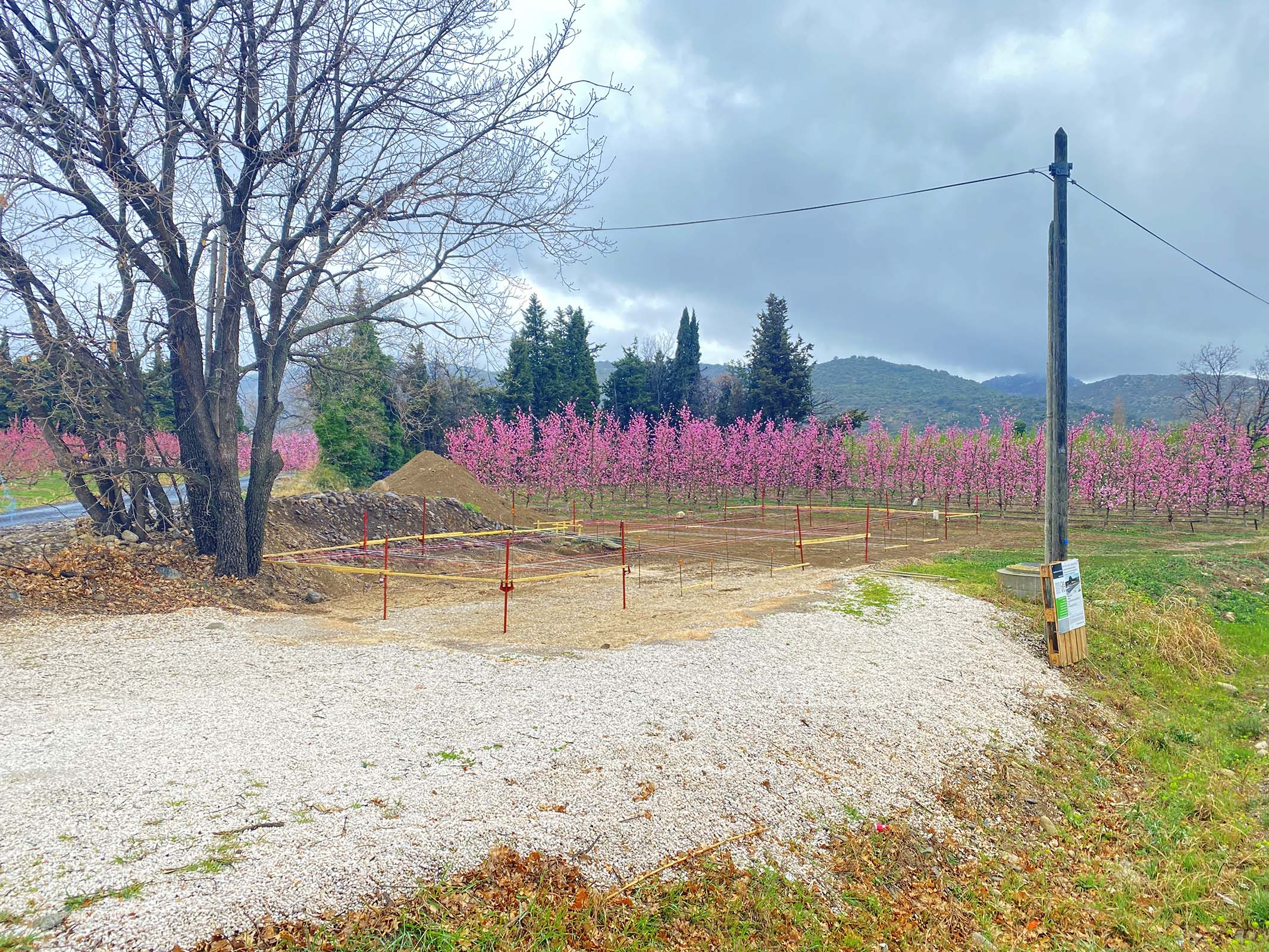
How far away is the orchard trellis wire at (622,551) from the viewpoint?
43.3 feet

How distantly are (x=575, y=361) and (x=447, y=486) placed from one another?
29.5 metres

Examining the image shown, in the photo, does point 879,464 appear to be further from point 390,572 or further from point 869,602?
point 390,572

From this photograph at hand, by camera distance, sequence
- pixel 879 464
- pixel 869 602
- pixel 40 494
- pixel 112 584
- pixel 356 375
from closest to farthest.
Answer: pixel 112 584 → pixel 869 602 → pixel 356 375 → pixel 40 494 → pixel 879 464

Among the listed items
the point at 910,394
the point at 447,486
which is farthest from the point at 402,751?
the point at 910,394

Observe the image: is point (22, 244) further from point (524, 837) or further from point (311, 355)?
point (524, 837)

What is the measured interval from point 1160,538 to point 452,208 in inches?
925

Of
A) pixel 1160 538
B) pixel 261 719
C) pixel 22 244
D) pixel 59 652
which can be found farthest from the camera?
pixel 1160 538

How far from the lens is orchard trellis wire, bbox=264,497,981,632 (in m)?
13.2

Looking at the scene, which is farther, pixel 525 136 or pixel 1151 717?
pixel 525 136

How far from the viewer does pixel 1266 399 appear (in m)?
39.9

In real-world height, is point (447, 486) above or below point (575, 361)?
below

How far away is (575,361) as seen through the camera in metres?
52.8

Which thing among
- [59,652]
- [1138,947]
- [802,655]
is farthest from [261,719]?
[1138,947]

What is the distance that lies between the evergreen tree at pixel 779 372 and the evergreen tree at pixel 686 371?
905 centimetres
